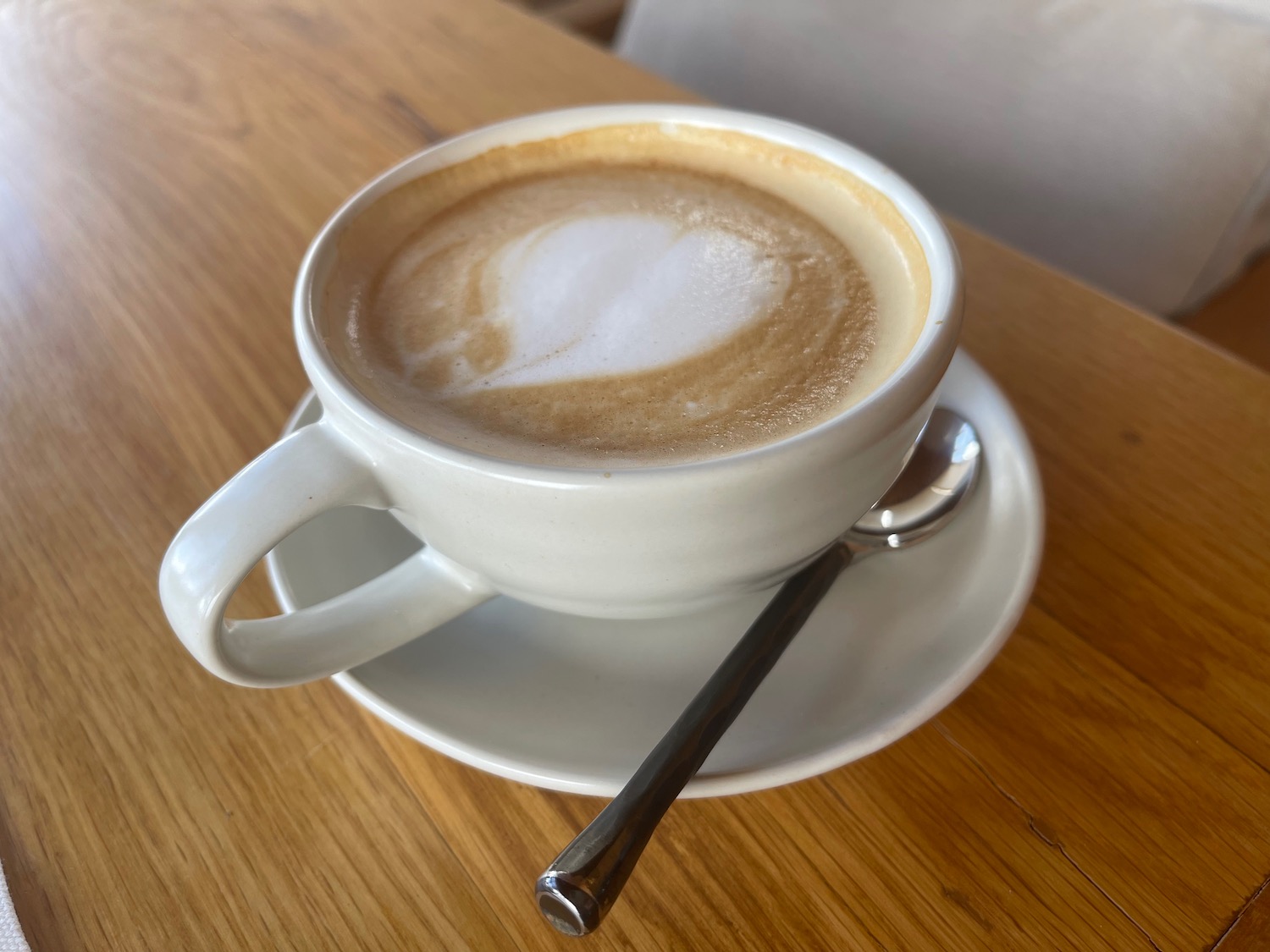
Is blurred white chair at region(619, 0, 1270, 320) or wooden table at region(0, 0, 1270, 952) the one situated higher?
blurred white chair at region(619, 0, 1270, 320)

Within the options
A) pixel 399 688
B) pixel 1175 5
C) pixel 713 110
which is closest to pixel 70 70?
pixel 713 110

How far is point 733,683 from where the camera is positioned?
15.9 inches

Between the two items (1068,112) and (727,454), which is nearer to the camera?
(727,454)

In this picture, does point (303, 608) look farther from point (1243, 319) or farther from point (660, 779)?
point (1243, 319)

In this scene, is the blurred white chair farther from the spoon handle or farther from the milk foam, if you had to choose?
the spoon handle

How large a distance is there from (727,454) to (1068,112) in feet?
2.81

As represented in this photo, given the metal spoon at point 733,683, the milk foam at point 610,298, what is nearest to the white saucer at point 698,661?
the metal spoon at point 733,683

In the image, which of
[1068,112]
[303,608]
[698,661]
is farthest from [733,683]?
[1068,112]

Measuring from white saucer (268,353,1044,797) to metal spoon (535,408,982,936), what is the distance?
12 millimetres

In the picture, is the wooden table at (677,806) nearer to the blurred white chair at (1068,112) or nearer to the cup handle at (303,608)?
the cup handle at (303,608)

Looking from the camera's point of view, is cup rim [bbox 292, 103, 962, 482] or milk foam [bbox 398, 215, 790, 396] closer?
cup rim [bbox 292, 103, 962, 482]

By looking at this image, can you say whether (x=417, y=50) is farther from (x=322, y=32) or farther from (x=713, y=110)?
(x=713, y=110)

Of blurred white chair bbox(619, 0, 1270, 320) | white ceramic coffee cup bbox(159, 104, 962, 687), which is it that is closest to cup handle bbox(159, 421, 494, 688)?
white ceramic coffee cup bbox(159, 104, 962, 687)

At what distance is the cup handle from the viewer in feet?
1.17
